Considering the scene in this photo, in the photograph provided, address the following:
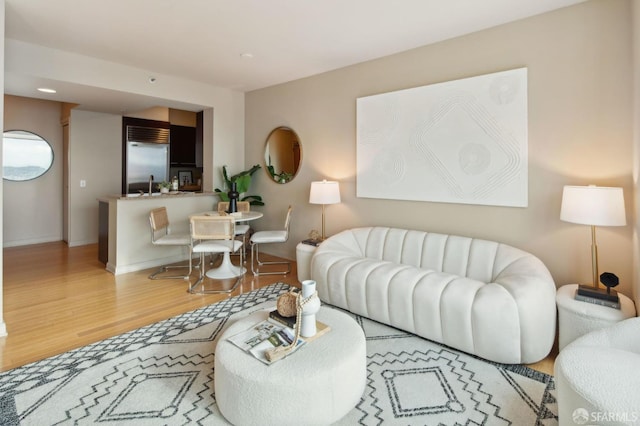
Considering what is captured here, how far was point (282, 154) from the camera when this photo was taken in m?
5.29

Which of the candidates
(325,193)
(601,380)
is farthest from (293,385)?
(325,193)

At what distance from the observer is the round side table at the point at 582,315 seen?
2162 millimetres

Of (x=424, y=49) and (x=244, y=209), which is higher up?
(x=424, y=49)

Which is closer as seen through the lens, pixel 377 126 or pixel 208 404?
pixel 208 404

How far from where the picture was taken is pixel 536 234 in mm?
3006

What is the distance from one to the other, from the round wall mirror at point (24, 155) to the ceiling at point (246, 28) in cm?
189

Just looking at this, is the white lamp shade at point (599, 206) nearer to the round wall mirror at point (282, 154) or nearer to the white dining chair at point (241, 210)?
the round wall mirror at point (282, 154)

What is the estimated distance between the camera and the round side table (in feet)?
7.09

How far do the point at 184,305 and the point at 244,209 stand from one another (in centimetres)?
200

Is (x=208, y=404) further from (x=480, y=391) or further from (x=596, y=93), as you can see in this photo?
(x=596, y=93)

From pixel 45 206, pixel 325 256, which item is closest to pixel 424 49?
pixel 325 256

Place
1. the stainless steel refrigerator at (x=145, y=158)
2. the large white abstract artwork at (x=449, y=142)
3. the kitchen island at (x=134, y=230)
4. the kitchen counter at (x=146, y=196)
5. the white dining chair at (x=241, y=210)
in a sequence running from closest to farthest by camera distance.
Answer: the large white abstract artwork at (x=449, y=142) < the kitchen island at (x=134, y=230) < the kitchen counter at (x=146, y=196) < the white dining chair at (x=241, y=210) < the stainless steel refrigerator at (x=145, y=158)

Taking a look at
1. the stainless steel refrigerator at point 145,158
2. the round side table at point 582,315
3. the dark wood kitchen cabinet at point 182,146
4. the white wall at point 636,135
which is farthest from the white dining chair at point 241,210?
the white wall at point 636,135

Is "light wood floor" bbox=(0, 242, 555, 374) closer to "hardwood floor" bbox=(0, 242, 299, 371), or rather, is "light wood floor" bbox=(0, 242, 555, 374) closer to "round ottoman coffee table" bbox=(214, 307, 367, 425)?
"hardwood floor" bbox=(0, 242, 299, 371)
